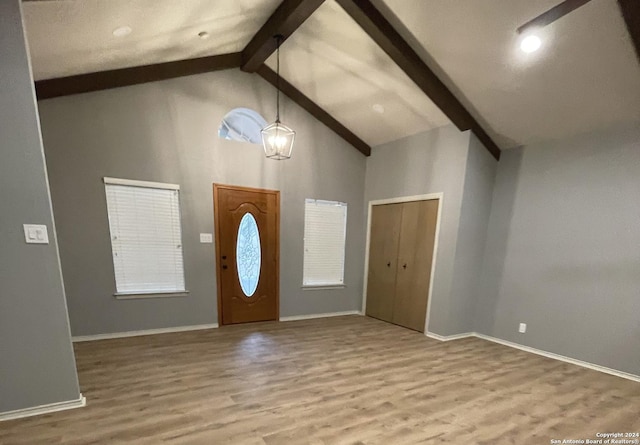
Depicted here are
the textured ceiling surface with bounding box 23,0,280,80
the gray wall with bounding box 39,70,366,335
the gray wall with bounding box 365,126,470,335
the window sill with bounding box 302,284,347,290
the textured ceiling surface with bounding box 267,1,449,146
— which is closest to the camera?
the textured ceiling surface with bounding box 23,0,280,80

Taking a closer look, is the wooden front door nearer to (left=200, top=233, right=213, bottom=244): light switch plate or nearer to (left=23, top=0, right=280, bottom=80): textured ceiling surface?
(left=200, top=233, right=213, bottom=244): light switch plate

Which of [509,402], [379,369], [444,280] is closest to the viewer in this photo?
[509,402]

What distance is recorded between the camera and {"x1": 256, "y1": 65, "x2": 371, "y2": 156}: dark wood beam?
3.97m

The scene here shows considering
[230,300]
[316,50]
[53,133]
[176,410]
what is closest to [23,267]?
[176,410]

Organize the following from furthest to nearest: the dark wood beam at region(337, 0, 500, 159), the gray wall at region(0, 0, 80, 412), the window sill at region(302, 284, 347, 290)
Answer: the window sill at region(302, 284, 347, 290)
the dark wood beam at region(337, 0, 500, 159)
the gray wall at region(0, 0, 80, 412)

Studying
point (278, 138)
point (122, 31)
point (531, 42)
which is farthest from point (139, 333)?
point (531, 42)

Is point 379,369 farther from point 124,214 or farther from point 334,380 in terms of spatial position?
point 124,214

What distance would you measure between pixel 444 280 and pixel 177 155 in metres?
3.93

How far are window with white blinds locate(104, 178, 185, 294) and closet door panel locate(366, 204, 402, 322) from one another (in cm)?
299

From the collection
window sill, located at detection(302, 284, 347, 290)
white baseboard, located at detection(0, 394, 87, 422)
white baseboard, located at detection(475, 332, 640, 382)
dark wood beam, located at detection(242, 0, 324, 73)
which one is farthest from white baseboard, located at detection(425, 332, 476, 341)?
dark wood beam, located at detection(242, 0, 324, 73)

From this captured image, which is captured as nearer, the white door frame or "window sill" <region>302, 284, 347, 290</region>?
the white door frame

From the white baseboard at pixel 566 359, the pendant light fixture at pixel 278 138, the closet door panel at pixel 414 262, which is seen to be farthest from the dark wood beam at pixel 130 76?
the white baseboard at pixel 566 359

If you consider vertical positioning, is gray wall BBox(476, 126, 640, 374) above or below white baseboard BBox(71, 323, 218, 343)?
above

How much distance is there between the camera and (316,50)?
329cm
